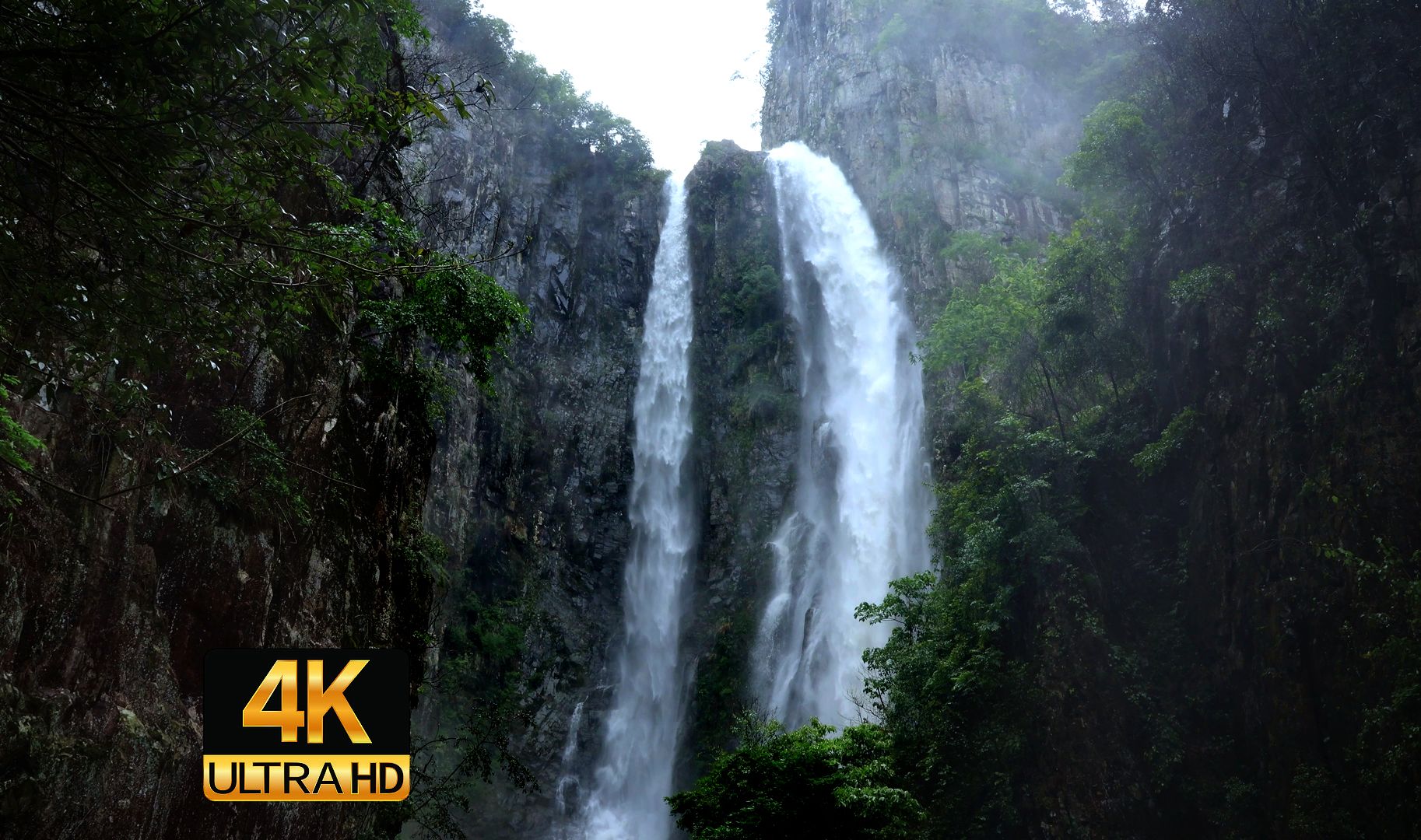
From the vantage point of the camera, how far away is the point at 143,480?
6.35 metres

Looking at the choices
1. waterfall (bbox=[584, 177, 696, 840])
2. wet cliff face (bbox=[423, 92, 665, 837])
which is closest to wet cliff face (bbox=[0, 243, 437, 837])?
wet cliff face (bbox=[423, 92, 665, 837])

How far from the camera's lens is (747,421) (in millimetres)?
28203

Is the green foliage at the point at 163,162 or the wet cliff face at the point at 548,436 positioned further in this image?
the wet cliff face at the point at 548,436

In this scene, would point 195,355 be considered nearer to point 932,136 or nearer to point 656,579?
point 656,579

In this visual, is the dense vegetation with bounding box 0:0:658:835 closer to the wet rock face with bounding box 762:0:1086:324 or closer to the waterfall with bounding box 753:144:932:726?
the waterfall with bounding box 753:144:932:726

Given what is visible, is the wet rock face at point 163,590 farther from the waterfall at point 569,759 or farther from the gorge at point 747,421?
the waterfall at point 569,759

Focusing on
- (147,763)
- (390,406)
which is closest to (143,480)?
(147,763)

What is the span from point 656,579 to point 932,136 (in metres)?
17.9

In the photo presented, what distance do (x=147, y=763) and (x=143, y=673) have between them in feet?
2.08

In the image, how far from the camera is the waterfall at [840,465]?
887 inches

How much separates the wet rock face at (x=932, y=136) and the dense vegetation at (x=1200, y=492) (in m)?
9.31

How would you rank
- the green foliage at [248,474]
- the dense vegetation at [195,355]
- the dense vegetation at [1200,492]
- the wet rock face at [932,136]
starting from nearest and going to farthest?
1. the dense vegetation at [195,355]
2. the green foliage at [248,474]
3. the dense vegetation at [1200,492]
4. the wet rock face at [932,136]

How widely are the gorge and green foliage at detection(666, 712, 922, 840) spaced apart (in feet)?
0.21

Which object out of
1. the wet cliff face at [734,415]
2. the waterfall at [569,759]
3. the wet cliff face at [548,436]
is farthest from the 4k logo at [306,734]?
the waterfall at [569,759]
